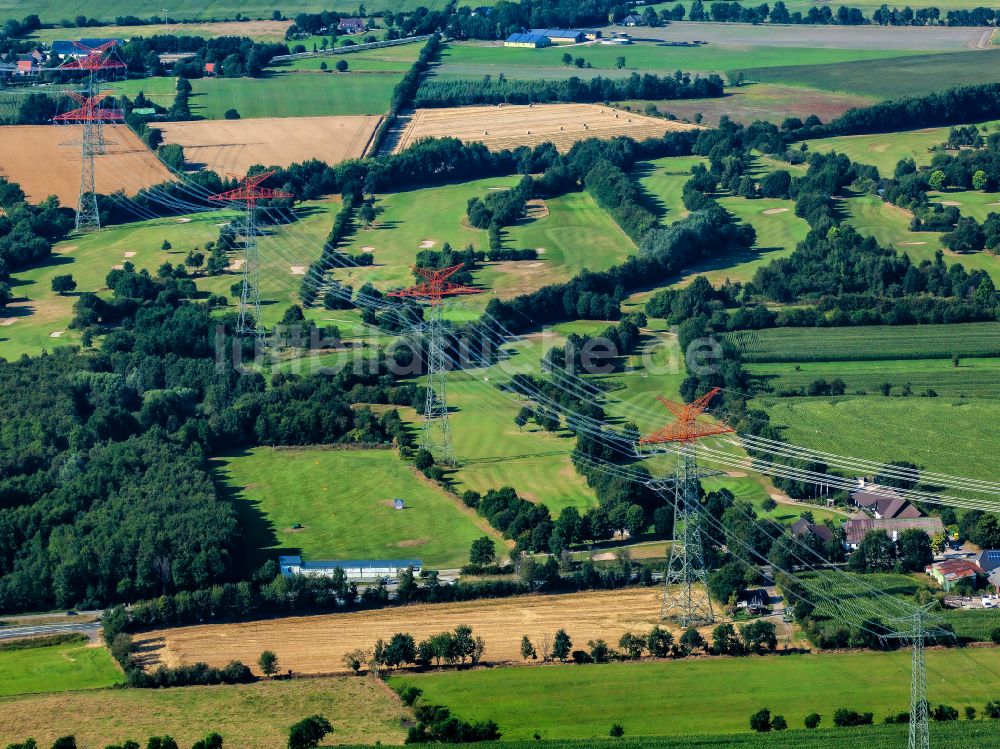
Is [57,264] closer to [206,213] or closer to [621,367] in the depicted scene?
[206,213]

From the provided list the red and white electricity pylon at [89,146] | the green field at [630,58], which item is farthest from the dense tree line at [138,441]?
the green field at [630,58]

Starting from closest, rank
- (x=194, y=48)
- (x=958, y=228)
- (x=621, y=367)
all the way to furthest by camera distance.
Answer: (x=621, y=367), (x=958, y=228), (x=194, y=48)

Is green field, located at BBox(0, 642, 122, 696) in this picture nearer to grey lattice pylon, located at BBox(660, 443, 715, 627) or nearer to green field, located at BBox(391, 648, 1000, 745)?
green field, located at BBox(391, 648, 1000, 745)

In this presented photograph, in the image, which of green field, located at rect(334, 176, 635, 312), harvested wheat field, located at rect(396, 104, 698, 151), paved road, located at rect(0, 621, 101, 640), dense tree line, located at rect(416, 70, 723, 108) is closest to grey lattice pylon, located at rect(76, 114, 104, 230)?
green field, located at rect(334, 176, 635, 312)

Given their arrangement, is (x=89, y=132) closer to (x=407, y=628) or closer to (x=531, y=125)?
(x=531, y=125)

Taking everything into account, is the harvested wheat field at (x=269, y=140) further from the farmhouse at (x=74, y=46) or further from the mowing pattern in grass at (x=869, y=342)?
the mowing pattern in grass at (x=869, y=342)

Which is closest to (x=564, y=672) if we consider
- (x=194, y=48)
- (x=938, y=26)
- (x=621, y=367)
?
(x=621, y=367)
